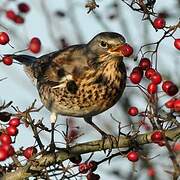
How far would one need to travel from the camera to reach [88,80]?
511 cm

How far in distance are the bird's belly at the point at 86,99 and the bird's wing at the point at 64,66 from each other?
0.12 meters

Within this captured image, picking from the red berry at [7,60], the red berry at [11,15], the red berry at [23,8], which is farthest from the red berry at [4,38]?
the red berry at [11,15]

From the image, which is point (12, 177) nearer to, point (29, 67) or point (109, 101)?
point (109, 101)

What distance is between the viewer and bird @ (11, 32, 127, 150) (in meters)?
5.00

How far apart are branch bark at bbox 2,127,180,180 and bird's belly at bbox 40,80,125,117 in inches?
43.9

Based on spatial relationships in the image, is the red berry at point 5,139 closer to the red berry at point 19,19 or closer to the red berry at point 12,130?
the red berry at point 12,130

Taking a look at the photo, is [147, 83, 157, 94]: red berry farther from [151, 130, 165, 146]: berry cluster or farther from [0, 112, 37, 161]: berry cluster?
[0, 112, 37, 161]: berry cluster

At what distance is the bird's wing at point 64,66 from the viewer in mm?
5223

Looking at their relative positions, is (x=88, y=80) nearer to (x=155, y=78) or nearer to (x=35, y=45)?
(x=35, y=45)

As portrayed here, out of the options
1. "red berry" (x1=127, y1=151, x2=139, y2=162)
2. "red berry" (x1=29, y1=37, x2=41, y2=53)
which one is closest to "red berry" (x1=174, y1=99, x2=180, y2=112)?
"red berry" (x1=127, y1=151, x2=139, y2=162)

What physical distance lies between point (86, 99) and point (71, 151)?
123 cm

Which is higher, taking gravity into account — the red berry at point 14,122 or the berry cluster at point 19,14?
the berry cluster at point 19,14

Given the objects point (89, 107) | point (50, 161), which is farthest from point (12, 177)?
point (89, 107)

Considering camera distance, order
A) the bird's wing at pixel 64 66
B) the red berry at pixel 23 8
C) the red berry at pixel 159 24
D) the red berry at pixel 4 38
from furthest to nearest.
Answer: the red berry at pixel 23 8
the bird's wing at pixel 64 66
the red berry at pixel 4 38
the red berry at pixel 159 24
